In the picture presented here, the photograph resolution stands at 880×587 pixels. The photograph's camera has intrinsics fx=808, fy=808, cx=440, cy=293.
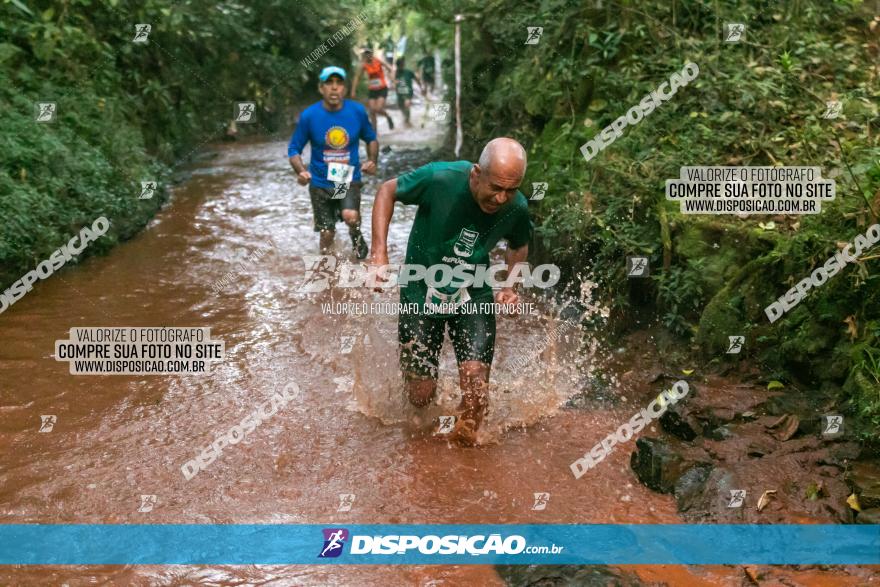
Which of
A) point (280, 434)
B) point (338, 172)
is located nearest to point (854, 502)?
point (280, 434)

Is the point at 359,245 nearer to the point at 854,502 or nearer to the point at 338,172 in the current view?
the point at 338,172

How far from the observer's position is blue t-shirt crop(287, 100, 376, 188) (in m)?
7.65

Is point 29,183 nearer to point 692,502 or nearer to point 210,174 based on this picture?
point 210,174

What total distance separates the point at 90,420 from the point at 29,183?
3.65m

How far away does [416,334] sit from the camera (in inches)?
188

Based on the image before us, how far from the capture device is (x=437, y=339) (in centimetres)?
487

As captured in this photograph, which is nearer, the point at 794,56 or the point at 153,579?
the point at 153,579

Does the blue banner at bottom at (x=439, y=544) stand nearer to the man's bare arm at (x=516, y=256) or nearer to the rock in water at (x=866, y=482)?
the rock in water at (x=866, y=482)

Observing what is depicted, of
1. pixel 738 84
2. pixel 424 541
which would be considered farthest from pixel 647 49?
pixel 424 541

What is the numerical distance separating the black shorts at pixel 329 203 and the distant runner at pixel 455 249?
3247 mm

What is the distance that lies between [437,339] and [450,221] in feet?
2.50

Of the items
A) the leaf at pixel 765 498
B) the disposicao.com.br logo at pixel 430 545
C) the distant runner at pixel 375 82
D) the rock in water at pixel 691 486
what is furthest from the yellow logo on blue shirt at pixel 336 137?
the distant runner at pixel 375 82

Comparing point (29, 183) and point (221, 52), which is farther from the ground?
point (221, 52)

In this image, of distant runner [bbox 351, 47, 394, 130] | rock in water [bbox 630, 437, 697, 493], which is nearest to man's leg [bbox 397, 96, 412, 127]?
distant runner [bbox 351, 47, 394, 130]
